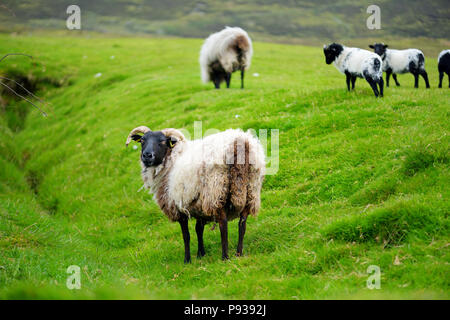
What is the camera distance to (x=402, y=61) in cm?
1709

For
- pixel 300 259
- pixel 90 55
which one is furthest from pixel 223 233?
pixel 90 55

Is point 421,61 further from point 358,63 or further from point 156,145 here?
point 156,145

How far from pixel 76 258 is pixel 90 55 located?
117 ft

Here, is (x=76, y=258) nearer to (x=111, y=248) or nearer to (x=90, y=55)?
(x=111, y=248)

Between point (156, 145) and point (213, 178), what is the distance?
5.47 ft

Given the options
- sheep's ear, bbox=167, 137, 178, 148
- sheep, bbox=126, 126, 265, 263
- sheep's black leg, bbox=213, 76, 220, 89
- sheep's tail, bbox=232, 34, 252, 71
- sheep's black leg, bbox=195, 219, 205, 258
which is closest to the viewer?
sheep, bbox=126, 126, 265, 263

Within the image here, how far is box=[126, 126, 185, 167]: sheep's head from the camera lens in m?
7.95

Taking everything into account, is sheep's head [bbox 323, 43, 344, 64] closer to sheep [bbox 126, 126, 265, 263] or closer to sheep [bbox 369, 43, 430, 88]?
sheep [bbox 369, 43, 430, 88]

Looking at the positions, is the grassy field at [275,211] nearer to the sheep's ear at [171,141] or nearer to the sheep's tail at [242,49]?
the sheep's ear at [171,141]

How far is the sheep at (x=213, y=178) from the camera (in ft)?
23.2

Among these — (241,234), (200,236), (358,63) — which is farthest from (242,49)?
(241,234)

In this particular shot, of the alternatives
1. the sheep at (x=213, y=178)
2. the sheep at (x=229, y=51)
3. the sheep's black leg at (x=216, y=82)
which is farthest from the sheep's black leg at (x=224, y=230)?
the sheep's black leg at (x=216, y=82)

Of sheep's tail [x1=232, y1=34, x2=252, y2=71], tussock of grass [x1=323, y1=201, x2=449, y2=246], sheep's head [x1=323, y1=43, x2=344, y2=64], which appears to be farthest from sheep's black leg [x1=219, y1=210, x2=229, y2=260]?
sheep's tail [x1=232, y1=34, x2=252, y2=71]
